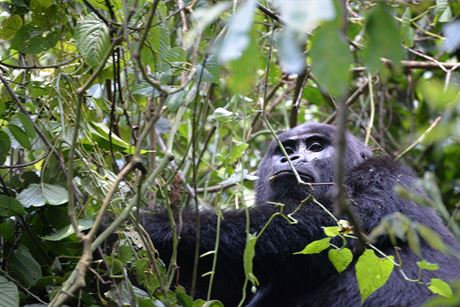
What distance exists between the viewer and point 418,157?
5.15m

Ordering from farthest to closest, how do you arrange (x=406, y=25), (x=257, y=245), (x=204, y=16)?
1. (x=406, y=25)
2. (x=257, y=245)
3. (x=204, y=16)

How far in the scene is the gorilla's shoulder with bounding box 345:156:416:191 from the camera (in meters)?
3.29

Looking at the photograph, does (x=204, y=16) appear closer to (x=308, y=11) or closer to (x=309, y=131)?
(x=308, y=11)

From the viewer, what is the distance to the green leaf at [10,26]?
2807 mm

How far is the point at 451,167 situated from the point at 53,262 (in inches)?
136

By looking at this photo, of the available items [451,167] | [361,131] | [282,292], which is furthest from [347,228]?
[451,167]

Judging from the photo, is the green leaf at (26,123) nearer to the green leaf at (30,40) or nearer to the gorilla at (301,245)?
the green leaf at (30,40)

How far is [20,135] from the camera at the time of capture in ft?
8.61

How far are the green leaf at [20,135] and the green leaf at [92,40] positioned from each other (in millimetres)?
454

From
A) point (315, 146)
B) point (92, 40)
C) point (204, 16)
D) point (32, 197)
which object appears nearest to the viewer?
point (204, 16)

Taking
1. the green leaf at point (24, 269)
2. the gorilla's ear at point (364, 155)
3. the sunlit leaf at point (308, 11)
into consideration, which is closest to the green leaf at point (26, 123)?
the green leaf at point (24, 269)

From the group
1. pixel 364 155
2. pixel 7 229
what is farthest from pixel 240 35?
pixel 364 155

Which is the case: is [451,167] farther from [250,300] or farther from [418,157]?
[250,300]

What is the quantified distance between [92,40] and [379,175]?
1.57 m
